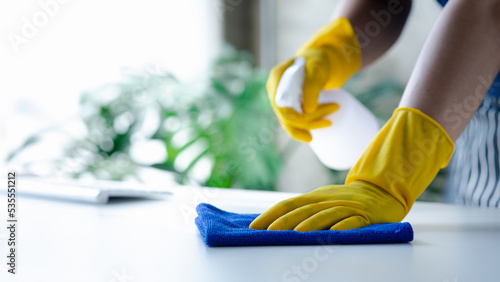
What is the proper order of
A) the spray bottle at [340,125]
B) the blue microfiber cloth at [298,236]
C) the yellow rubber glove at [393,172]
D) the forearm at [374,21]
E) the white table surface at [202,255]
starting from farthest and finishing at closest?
1. the forearm at [374,21]
2. the spray bottle at [340,125]
3. the yellow rubber glove at [393,172]
4. the blue microfiber cloth at [298,236]
5. the white table surface at [202,255]

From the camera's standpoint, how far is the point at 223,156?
2.54 meters

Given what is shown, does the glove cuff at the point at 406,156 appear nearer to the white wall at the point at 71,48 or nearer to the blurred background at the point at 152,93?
the blurred background at the point at 152,93

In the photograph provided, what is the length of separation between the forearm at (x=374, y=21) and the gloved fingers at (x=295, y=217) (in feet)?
1.79

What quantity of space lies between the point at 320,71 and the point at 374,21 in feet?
0.67

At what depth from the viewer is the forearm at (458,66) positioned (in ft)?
2.02

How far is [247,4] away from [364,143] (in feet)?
8.37

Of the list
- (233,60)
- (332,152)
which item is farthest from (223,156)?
(332,152)

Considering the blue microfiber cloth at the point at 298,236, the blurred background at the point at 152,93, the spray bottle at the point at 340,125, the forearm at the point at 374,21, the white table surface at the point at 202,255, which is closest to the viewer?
the white table surface at the point at 202,255

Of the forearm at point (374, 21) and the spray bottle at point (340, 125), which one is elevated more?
the forearm at point (374, 21)

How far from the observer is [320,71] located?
855 mm

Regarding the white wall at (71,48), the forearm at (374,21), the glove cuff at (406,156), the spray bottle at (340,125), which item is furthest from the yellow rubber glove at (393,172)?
the white wall at (71,48)

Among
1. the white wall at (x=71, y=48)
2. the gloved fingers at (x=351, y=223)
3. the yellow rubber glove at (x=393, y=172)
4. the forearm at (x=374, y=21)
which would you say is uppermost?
the white wall at (x=71, y=48)

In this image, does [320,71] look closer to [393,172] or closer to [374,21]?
[374,21]

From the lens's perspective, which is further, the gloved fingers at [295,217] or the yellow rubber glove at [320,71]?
the yellow rubber glove at [320,71]
